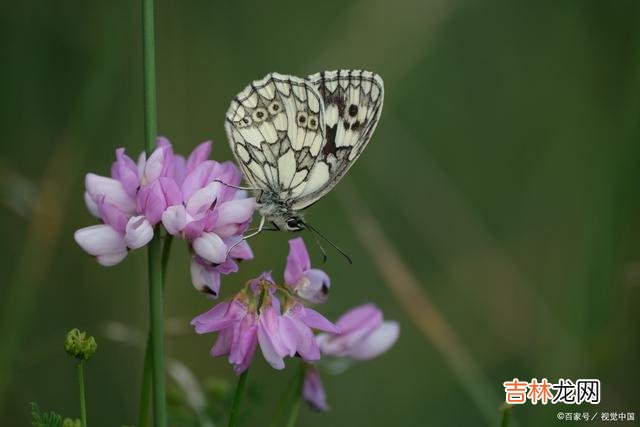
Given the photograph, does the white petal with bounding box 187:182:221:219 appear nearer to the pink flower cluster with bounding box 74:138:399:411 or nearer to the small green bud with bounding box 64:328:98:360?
the pink flower cluster with bounding box 74:138:399:411

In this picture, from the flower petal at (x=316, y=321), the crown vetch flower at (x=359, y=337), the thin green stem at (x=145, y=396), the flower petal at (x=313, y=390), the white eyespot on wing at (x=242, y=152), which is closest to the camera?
the thin green stem at (x=145, y=396)

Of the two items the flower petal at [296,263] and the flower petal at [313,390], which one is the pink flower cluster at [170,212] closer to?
the flower petal at [296,263]

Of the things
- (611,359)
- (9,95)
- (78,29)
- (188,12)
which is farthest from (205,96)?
(611,359)

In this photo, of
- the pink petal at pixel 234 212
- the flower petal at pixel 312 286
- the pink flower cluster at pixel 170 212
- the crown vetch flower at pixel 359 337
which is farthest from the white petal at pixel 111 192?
the crown vetch flower at pixel 359 337

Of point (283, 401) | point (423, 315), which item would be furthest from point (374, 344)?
point (423, 315)

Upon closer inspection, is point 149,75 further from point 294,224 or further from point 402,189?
point 402,189

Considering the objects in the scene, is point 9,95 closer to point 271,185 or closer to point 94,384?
point 94,384
